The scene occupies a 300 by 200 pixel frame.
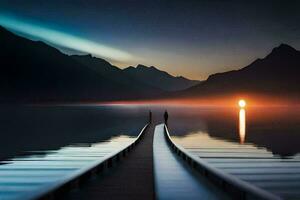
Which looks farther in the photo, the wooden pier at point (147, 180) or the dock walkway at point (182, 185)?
the dock walkway at point (182, 185)

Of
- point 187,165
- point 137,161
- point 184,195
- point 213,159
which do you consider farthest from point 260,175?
point 184,195

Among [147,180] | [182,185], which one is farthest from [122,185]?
[182,185]

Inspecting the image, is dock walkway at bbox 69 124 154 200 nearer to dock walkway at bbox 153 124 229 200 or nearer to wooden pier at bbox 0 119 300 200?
wooden pier at bbox 0 119 300 200

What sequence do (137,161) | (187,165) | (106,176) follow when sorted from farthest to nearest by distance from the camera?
(137,161) < (187,165) < (106,176)

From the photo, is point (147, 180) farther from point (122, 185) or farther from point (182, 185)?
point (182, 185)

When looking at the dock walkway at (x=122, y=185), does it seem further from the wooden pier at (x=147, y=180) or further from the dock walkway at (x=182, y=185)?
the dock walkway at (x=182, y=185)

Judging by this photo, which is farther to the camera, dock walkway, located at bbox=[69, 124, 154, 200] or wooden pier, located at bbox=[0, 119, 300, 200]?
dock walkway, located at bbox=[69, 124, 154, 200]

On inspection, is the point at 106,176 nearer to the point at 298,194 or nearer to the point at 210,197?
the point at 210,197

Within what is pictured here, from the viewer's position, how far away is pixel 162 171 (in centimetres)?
1593

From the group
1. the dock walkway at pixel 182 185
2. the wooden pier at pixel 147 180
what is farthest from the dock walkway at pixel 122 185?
the dock walkway at pixel 182 185

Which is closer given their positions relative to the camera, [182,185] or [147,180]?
[182,185]

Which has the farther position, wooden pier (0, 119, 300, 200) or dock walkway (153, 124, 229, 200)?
dock walkway (153, 124, 229, 200)

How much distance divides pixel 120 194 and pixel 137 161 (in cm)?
912

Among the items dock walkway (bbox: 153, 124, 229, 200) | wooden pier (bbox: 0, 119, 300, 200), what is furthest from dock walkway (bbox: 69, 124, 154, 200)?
dock walkway (bbox: 153, 124, 229, 200)
